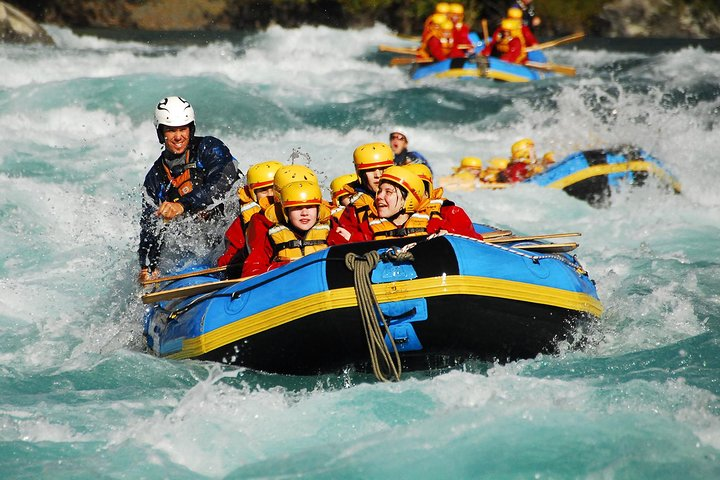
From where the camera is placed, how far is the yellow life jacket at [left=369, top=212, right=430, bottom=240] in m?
6.56

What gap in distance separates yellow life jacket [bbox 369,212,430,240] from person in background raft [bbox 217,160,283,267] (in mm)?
907

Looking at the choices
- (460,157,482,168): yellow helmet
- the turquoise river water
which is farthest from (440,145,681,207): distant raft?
(460,157,482,168): yellow helmet

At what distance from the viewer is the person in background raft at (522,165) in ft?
39.7

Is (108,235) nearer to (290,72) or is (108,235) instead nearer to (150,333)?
(150,333)

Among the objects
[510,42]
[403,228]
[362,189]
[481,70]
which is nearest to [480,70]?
[481,70]

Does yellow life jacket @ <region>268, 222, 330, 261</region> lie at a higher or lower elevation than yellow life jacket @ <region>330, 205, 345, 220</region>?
lower

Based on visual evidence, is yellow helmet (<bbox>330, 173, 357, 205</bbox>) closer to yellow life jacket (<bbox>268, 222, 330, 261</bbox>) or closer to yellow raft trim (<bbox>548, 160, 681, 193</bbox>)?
yellow life jacket (<bbox>268, 222, 330, 261</bbox>)

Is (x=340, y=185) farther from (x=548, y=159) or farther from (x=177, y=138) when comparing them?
(x=548, y=159)

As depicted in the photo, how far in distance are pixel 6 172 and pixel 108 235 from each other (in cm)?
216

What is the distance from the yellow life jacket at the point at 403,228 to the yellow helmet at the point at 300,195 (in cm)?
45

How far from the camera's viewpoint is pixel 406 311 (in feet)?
19.2

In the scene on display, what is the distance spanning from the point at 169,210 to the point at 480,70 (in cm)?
1096

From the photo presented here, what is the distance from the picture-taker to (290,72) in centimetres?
1850

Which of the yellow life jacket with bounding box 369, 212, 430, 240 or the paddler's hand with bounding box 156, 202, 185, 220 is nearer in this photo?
the yellow life jacket with bounding box 369, 212, 430, 240
